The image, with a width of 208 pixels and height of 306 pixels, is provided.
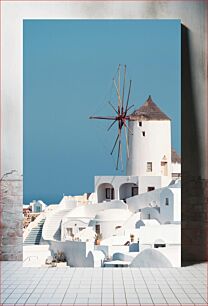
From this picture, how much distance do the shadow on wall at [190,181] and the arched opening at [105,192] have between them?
716 mm

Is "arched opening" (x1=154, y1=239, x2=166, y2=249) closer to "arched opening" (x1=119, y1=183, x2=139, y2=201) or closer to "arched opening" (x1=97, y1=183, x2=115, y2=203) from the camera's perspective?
"arched opening" (x1=119, y1=183, x2=139, y2=201)

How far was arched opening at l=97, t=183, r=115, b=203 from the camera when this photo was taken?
17.4 feet

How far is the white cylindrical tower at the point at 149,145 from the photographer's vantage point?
17.4 ft

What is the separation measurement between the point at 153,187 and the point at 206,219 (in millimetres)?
632

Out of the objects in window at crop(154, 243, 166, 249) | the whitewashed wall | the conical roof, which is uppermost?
the conical roof

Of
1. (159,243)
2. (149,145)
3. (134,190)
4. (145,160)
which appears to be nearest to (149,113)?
(149,145)

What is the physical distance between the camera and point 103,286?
452 cm

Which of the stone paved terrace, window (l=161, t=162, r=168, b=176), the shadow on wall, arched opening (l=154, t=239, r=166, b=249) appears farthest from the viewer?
the shadow on wall

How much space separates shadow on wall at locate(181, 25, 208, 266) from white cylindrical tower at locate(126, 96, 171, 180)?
0.24 metres

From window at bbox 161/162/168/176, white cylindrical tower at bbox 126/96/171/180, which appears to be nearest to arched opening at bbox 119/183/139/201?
white cylindrical tower at bbox 126/96/171/180

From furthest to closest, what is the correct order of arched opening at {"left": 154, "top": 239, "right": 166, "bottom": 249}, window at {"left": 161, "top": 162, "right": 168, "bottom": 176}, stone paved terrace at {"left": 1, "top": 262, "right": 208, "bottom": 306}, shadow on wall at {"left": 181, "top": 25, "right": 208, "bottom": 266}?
shadow on wall at {"left": 181, "top": 25, "right": 208, "bottom": 266} < window at {"left": 161, "top": 162, "right": 168, "bottom": 176} < arched opening at {"left": 154, "top": 239, "right": 166, "bottom": 249} < stone paved terrace at {"left": 1, "top": 262, "right": 208, "bottom": 306}

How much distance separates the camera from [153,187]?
538cm

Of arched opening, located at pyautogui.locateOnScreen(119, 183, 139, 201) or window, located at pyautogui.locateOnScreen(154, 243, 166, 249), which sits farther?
arched opening, located at pyautogui.locateOnScreen(119, 183, 139, 201)

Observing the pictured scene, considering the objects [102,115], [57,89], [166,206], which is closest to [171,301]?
[166,206]
